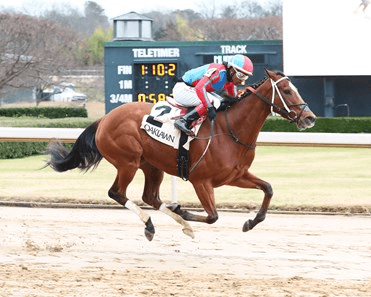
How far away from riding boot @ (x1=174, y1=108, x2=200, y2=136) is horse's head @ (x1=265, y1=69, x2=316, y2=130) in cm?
60

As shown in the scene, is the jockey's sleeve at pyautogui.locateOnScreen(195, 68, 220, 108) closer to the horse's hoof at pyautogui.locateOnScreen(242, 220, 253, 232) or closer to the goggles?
the goggles

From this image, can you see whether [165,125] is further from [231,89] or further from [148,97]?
[148,97]

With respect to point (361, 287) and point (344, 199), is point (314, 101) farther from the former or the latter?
point (361, 287)

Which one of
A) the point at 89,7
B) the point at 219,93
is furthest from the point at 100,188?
the point at 89,7

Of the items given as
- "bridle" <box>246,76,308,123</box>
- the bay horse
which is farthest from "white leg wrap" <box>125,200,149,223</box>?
"bridle" <box>246,76,308,123</box>

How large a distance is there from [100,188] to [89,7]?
9147cm

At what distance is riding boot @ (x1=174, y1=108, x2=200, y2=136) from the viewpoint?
7.56 meters

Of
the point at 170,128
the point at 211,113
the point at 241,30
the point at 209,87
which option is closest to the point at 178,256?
the point at 170,128

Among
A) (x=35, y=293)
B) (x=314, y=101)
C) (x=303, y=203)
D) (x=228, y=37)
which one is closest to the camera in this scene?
(x=35, y=293)

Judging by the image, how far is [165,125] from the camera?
7.73m

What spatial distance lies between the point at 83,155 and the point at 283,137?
2952 millimetres

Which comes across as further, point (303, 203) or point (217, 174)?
point (303, 203)

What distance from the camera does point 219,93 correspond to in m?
8.10

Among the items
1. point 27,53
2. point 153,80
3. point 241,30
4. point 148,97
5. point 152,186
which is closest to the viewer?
point 152,186
